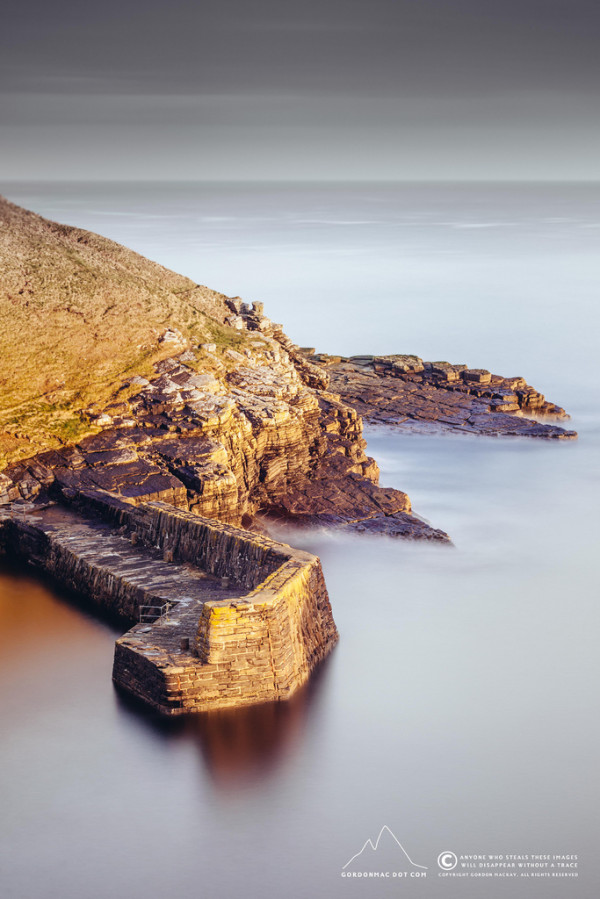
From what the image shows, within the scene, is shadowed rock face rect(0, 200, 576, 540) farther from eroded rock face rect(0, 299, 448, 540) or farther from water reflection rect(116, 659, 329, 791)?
water reflection rect(116, 659, 329, 791)

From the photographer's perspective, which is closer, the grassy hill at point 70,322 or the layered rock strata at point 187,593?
the layered rock strata at point 187,593

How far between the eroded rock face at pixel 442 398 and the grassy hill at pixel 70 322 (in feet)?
29.4

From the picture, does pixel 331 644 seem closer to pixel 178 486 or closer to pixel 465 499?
pixel 178 486

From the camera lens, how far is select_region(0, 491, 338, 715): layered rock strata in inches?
740

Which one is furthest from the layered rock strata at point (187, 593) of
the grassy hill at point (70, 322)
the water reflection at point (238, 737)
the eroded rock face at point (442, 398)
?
the eroded rock face at point (442, 398)

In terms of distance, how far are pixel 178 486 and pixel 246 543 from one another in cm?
645

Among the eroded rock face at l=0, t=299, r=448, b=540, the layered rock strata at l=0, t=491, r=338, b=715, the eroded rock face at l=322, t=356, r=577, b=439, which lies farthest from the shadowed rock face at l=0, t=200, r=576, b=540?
the eroded rock face at l=322, t=356, r=577, b=439

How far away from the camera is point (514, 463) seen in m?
39.0

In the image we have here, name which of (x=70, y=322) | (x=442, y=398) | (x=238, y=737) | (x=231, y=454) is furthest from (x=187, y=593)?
(x=442, y=398)

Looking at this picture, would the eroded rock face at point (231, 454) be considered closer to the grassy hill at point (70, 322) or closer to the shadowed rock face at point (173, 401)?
the shadowed rock face at point (173, 401)

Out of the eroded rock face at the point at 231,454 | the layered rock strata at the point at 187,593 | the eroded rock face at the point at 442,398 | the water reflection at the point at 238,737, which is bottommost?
the water reflection at the point at 238,737

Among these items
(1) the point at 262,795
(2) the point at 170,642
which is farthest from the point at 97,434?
(1) the point at 262,795

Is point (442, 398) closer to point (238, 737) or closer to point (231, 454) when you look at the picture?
point (231, 454)

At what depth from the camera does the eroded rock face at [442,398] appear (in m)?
43.2
